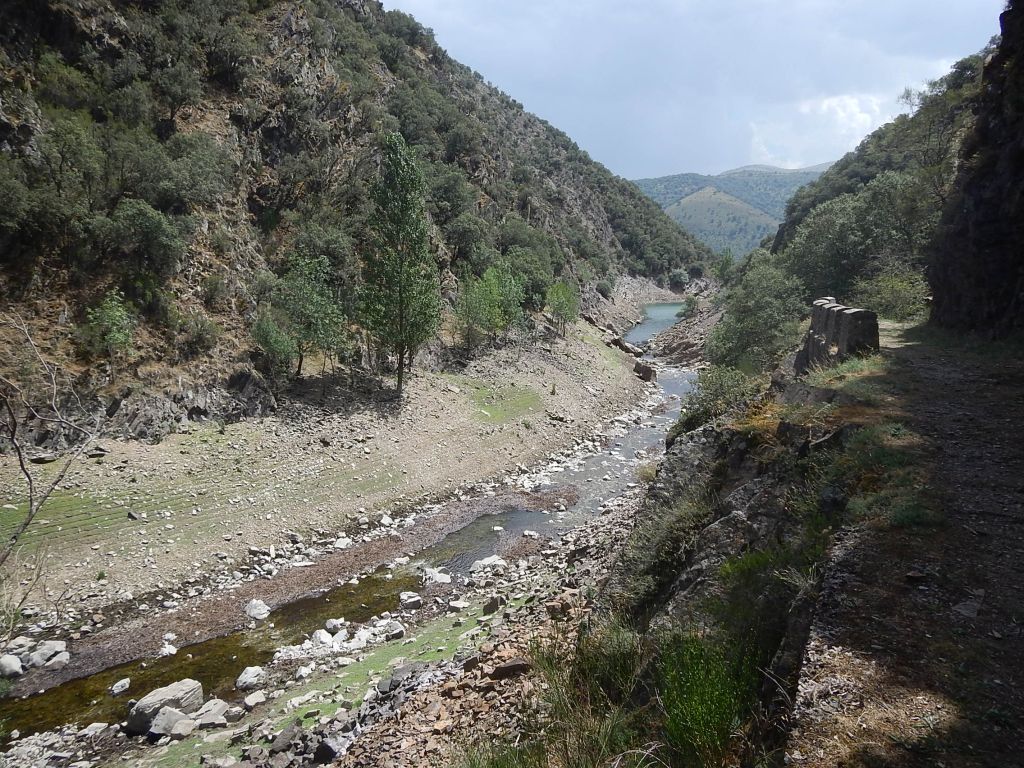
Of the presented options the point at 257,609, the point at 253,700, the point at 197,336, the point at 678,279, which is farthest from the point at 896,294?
the point at 678,279

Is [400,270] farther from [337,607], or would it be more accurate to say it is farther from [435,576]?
[337,607]

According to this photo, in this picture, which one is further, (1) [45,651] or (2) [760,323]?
(2) [760,323]

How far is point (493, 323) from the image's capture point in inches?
1426

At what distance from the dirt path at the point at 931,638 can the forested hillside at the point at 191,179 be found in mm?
21810

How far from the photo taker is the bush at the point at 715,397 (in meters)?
15.1

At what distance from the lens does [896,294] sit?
76.0 feet

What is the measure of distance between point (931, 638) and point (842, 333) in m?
11.4

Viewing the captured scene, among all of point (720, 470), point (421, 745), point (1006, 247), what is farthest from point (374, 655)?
point (1006, 247)

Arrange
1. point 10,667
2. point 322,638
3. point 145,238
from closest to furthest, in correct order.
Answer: point 10,667
point 322,638
point 145,238

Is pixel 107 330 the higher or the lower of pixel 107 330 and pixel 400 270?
the lower

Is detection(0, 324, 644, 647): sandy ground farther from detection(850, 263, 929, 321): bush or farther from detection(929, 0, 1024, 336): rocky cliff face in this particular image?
detection(929, 0, 1024, 336): rocky cliff face

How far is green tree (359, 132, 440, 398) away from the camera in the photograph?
2581 centimetres

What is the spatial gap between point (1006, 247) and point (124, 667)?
80.0ft

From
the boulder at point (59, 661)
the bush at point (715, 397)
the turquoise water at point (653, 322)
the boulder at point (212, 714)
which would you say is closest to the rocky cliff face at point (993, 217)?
the bush at point (715, 397)
